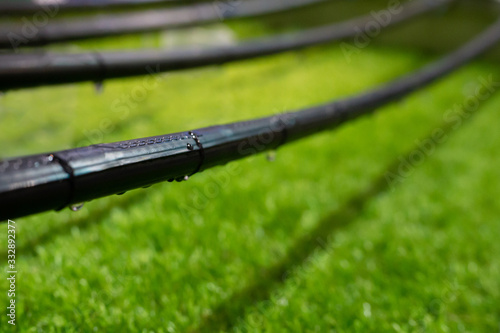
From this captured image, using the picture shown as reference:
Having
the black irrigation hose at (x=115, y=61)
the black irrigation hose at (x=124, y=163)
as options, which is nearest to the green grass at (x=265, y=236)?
the black irrigation hose at (x=115, y=61)

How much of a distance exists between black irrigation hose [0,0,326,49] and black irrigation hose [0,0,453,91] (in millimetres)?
662

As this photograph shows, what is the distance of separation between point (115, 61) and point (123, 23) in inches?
45.2

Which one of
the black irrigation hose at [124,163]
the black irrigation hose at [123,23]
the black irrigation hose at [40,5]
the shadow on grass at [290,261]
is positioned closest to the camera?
the black irrigation hose at [124,163]

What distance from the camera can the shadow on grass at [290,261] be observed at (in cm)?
140

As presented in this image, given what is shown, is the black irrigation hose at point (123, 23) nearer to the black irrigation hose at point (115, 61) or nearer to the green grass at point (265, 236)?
the green grass at point (265, 236)

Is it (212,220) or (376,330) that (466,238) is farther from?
(212,220)

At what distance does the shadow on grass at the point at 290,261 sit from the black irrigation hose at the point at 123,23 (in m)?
1.83

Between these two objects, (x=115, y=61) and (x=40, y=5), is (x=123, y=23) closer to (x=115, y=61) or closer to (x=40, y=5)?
(x=40, y=5)

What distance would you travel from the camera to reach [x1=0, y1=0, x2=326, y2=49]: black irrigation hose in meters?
2.48

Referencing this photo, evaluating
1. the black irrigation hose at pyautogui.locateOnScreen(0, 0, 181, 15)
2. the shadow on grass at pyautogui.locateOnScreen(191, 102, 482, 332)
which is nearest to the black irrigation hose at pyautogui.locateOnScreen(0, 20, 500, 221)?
the shadow on grass at pyautogui.locateOnScreen(191, 102, 482, 332)

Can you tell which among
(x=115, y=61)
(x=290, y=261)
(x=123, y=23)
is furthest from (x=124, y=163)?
(x=123, y=23)

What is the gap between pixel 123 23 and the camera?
10.1ft

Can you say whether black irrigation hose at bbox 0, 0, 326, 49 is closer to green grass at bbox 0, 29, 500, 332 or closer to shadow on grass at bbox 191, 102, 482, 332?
green grass at bbox 0, 29, 500, 332

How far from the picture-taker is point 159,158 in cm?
98
